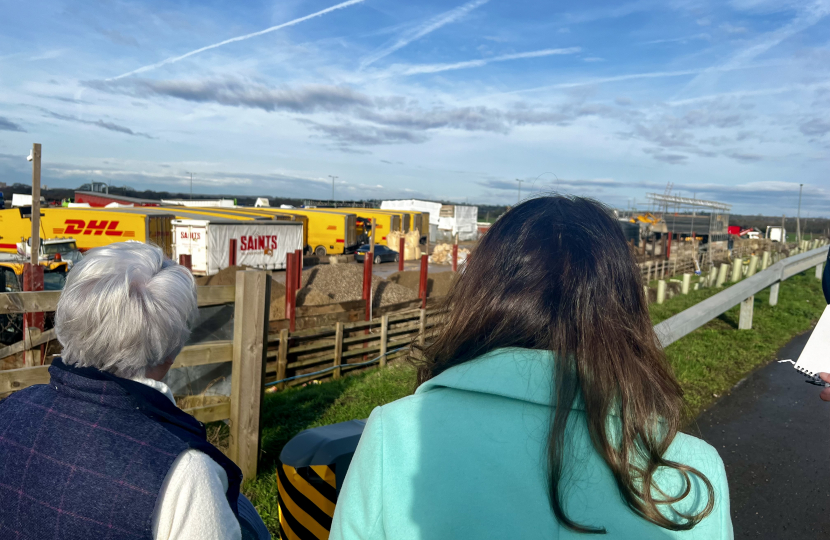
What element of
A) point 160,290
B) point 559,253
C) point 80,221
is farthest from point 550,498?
point 80,221

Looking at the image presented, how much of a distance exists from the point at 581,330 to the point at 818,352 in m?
1.76

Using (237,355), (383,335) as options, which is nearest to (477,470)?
(237,355)

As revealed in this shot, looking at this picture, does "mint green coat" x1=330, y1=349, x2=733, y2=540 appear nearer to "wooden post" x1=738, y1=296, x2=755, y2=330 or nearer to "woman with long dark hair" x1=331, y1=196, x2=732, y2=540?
"woman with long dark hair" x1=331, y1=196, x2=732, y2=540

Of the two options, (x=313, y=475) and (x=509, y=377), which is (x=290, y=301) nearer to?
(x=313, y=475)

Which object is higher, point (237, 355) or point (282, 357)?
point (237, 355)

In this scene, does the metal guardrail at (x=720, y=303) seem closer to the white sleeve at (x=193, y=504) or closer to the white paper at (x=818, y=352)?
the white paper at (x=818, y=352)

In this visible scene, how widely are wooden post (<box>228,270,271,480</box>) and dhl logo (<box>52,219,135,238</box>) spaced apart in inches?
915

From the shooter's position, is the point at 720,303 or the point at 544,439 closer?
the point at 544,439

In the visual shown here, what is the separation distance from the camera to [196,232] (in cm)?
2470

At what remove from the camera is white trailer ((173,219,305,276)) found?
2470cm

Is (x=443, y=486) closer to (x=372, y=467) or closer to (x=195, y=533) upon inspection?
(x=372, y=467)

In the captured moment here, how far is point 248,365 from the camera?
13.3 ft

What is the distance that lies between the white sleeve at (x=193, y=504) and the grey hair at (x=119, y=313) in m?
0.36

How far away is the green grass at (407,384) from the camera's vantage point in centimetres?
477
